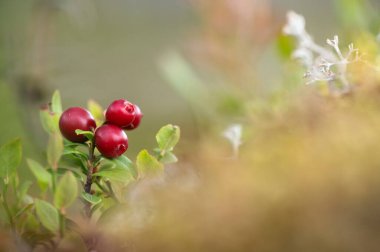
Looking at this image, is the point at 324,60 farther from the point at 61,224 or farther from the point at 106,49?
the point at 106,49

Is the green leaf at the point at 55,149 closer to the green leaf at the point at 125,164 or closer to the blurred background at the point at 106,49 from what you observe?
the green leaf at the point at 125,164

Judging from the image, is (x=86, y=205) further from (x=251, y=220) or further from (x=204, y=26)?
(x=204, y=26)

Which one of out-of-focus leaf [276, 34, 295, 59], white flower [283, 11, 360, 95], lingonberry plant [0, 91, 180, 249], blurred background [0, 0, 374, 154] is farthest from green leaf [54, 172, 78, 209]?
blurred background [0, 0, 374, 154]

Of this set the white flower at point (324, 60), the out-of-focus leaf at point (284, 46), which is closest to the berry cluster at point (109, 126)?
the white flower at point (324, 60)

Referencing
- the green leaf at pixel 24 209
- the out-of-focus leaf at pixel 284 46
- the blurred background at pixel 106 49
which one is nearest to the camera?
the green leaf at pixel 24 209

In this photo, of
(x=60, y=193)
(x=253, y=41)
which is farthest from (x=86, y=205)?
(x=253, y=41)

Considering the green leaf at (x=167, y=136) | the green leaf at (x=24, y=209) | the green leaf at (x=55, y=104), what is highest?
the green leaf at (x=55, y=104)
